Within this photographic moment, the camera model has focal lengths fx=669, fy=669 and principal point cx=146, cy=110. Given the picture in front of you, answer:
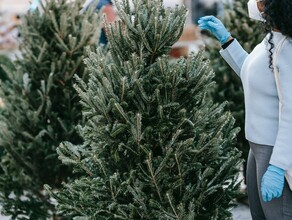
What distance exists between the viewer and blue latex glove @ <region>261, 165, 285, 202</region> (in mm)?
3037

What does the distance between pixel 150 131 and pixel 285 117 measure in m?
0.65

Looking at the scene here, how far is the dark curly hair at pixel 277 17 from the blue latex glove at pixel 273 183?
477 millimetres

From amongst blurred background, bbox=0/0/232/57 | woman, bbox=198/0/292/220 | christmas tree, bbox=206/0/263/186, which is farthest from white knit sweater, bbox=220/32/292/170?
blurred background, bbox=0/0/232/57

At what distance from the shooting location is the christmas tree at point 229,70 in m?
5.51

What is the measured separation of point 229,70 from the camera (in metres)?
5.70

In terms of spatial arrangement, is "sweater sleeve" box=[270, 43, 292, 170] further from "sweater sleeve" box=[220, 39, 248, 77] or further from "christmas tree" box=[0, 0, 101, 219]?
"christmas tree" box=[0, 0, 101, 219]

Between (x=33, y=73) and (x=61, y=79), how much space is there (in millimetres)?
217

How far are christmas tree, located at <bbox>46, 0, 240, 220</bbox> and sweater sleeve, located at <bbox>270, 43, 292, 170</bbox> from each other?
0.36 m

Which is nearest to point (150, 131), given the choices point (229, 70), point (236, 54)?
point (236, 54)

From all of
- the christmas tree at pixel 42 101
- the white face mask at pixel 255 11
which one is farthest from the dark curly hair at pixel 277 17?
the christmas tree at pixel 42 101

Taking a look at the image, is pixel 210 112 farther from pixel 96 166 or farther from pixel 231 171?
pixel 96 166

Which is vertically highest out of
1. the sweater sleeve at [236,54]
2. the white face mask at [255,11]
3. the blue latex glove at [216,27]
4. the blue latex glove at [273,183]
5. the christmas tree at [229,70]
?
the christmas tree at [229,70]

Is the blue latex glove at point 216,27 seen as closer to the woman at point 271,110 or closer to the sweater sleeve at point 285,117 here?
the woman at point 271,110

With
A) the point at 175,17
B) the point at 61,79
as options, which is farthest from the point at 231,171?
the point at 61,79
